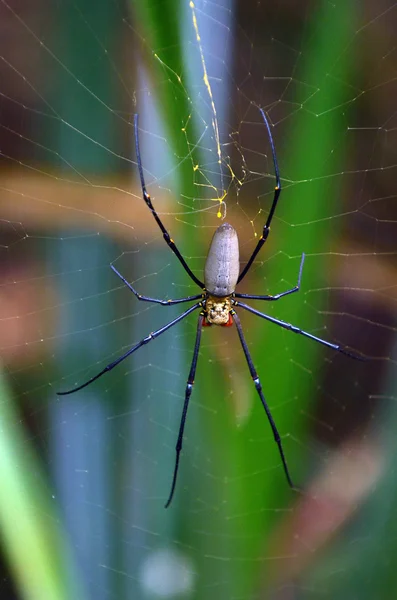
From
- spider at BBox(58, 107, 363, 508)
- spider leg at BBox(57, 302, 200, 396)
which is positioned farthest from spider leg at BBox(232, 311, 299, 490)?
spider leg at BBox(57, 302, 200, 396)

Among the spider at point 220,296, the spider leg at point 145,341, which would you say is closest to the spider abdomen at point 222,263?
the spider at point 220,296

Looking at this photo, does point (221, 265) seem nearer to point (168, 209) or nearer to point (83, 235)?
point (168, 209)

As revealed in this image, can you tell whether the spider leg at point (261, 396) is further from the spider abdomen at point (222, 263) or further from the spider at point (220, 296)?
the spider abdomen at point (222, 263)

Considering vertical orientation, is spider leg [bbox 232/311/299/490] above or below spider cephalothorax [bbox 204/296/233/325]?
below

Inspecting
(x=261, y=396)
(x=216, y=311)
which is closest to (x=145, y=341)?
(x=216, y=311)

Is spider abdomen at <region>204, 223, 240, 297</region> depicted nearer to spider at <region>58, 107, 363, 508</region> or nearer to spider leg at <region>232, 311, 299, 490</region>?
spider at <region>58, 107, 363, 508</region>

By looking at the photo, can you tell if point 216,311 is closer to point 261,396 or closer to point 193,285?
point 193,285
